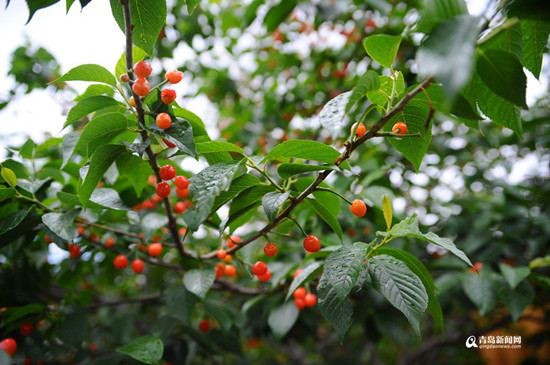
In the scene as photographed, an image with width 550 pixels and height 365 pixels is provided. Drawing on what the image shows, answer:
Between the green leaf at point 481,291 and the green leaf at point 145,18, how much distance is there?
1.68m

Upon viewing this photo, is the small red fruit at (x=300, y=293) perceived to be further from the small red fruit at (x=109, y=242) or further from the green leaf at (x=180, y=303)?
the small red fruit at (x=109, y=242)

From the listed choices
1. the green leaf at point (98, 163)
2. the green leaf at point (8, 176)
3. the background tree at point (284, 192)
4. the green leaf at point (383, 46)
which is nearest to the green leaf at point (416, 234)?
the background tree at point (284, 192)

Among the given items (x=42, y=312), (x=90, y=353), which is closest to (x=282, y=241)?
(x=90, y=353)

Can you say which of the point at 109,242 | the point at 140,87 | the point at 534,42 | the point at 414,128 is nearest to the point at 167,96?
the point at 140,87

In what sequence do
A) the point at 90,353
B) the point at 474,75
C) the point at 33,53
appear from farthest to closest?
the point at 33,53 < the point at 90,353 < the point at 474,75

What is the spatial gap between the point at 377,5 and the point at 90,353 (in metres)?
2.29

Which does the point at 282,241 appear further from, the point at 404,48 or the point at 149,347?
the point at 404,48

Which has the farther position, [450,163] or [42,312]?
[450,163]

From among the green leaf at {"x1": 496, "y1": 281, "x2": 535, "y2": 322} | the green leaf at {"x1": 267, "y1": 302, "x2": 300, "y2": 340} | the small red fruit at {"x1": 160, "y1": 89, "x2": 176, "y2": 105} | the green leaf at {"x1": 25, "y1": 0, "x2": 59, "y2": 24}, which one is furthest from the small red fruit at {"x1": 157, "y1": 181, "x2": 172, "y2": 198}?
the green leaf at {"x1": 496, "y1": 281, "x2": 535, "y2": 322}

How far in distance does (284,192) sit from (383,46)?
1.36 ft

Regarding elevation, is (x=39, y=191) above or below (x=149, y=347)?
above

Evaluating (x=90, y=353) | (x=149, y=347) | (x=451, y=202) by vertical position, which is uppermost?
(x=149, y=347)

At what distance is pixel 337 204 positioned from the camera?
120 centimetres

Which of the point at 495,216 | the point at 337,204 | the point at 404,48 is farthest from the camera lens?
the point at 404,48
